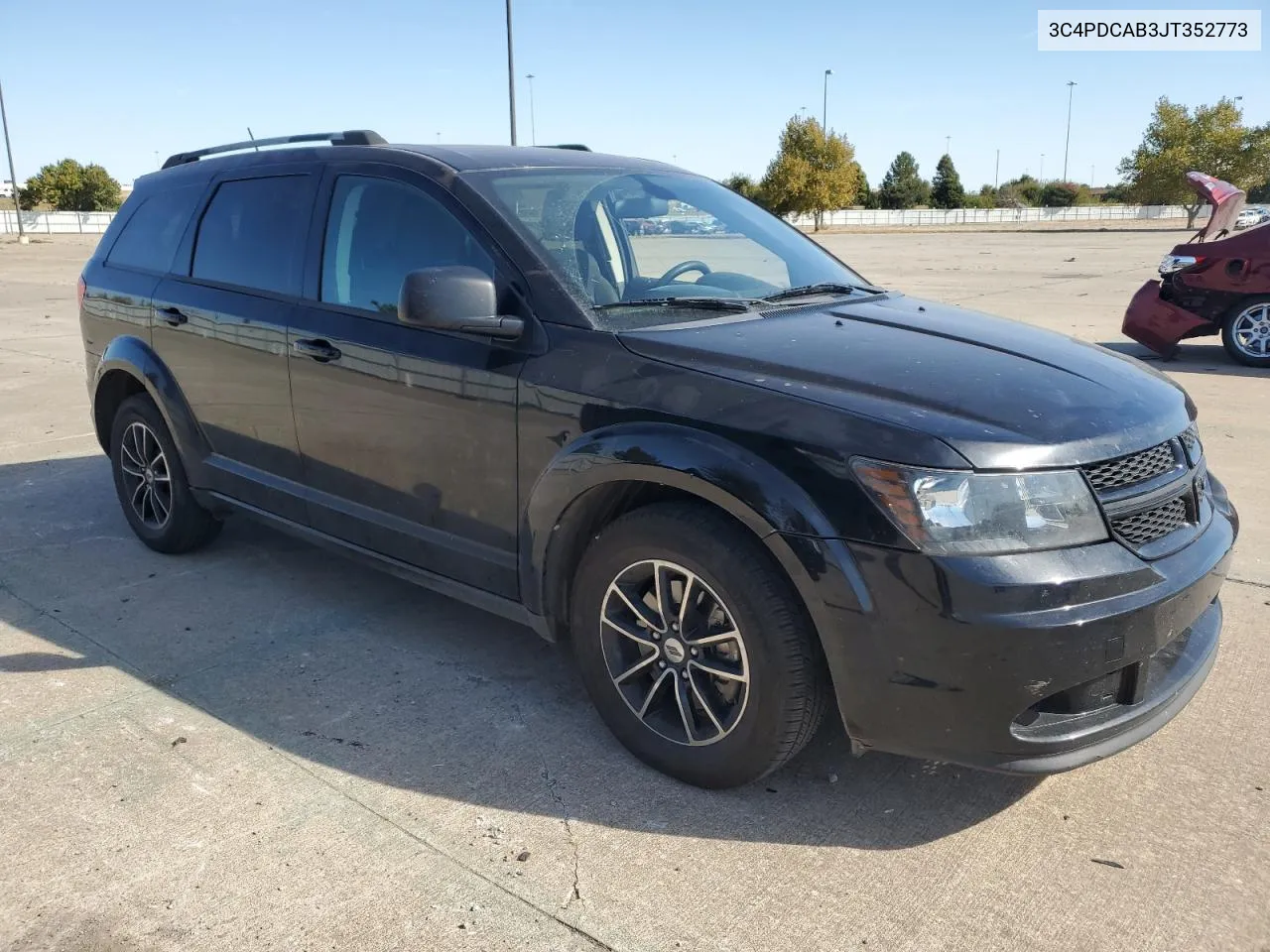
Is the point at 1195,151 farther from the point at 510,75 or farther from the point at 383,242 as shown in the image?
the point at 383,242

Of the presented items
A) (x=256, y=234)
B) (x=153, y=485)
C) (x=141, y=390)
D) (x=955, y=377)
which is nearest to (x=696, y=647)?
(x=955, y=377)

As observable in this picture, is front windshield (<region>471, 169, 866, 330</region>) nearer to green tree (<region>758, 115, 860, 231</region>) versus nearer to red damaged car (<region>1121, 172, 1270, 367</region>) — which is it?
red damaged car (<region>1121, 172, 1270, 367</region>)

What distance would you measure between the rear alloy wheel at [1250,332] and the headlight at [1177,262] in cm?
60

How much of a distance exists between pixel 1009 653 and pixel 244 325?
3185 millimetres

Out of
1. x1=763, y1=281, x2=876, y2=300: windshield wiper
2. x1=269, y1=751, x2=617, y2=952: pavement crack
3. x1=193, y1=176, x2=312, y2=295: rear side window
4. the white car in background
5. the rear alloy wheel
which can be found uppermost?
the white car in background

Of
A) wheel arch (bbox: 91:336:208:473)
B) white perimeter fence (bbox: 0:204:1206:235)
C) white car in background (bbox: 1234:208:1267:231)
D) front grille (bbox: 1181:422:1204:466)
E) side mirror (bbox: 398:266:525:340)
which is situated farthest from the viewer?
white perimeter fence (bbox: 0:204:1206:235)

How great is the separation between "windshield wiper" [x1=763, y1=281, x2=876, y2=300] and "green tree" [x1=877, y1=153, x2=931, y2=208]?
93257 millimetres

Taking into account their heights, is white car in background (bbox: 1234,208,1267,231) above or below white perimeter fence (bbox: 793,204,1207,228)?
below

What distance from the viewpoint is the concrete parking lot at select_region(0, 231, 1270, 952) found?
2.45 meters

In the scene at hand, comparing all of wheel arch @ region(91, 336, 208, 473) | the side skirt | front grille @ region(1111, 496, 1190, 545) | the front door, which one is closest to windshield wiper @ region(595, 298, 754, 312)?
the front door

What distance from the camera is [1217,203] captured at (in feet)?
32.6

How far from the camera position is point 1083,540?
2.49m

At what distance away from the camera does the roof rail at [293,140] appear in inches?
159

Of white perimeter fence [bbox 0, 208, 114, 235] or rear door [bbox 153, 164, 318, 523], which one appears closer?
rear door [bbox 153, 164, 318, 523]
